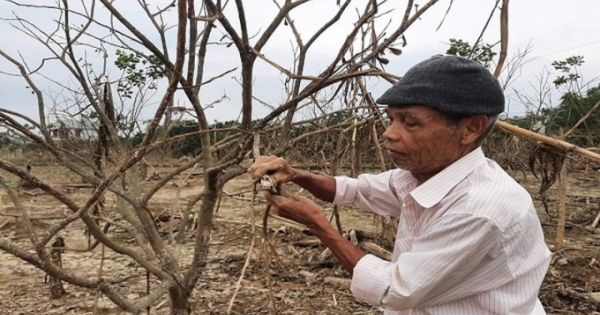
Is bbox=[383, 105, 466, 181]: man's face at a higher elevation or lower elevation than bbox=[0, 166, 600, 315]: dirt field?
higher

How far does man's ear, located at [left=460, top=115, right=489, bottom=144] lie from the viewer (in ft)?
4.24

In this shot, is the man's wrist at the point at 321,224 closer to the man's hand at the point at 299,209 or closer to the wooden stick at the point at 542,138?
the man's hand at the point at 299,209

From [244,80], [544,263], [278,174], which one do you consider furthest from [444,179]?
[244,80]

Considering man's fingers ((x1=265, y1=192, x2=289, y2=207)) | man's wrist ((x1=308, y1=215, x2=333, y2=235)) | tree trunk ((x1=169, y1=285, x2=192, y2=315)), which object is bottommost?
tree trunk ((x1=169, y1=285, x2=192, y2=315))

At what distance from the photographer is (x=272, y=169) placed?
1.62 m

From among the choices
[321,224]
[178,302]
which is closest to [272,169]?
[321,224]

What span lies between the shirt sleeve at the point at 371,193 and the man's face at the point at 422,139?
42 cm

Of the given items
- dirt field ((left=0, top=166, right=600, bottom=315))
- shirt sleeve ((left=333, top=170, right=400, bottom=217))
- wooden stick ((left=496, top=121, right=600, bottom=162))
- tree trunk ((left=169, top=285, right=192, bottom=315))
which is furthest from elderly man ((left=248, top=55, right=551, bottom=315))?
dirt field ((left=0, top=166, right=600, bottom=315))

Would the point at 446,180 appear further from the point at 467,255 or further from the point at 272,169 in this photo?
the point at 272,169

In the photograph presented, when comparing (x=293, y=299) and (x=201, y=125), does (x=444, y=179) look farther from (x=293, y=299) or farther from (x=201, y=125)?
(x=293, y=299)

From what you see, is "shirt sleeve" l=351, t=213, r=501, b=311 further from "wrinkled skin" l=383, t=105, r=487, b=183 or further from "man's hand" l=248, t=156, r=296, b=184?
"man's hand" l=248, t=156, r=296, b=184

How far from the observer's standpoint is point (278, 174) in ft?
5.34

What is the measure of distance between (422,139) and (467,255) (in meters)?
0.31

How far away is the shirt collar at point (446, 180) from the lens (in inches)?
51.2
